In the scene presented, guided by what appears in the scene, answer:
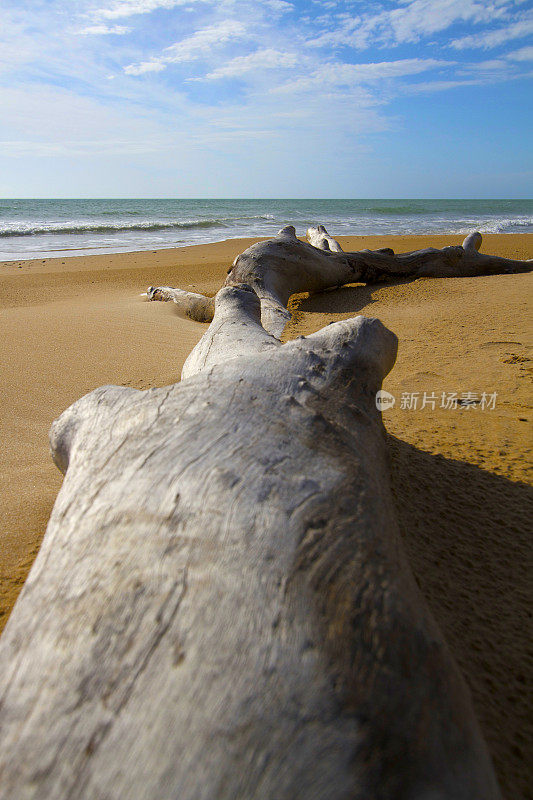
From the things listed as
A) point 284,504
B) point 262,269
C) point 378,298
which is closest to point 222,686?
point 284,504

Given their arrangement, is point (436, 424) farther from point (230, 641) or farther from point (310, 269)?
point (310, 269)

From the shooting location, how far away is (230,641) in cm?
86

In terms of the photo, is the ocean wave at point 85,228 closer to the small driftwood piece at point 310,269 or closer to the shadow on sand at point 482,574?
the small driftwood piece at point 310,269

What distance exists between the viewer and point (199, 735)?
760 millimetres

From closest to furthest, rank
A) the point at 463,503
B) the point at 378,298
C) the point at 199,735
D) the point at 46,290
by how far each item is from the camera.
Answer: the point at 199,735
the point at 463,503
the point at 378,298
the point at 46,290

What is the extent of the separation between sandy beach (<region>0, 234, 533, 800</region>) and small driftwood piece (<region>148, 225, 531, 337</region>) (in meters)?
0.24

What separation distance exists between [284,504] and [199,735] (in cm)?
45

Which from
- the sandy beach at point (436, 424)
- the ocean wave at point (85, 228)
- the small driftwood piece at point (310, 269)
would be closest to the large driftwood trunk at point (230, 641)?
the sandy beach at point (436, 424)

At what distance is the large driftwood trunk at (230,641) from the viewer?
29.8 inches

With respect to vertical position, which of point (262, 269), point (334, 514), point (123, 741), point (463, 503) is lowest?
point (463, 503)

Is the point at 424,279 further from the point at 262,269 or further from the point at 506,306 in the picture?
the point at 262,269

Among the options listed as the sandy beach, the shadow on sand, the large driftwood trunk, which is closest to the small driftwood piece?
the sandy beach

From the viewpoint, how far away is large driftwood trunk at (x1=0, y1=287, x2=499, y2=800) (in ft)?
2.48

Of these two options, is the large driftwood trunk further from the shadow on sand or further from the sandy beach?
the sandy beach
